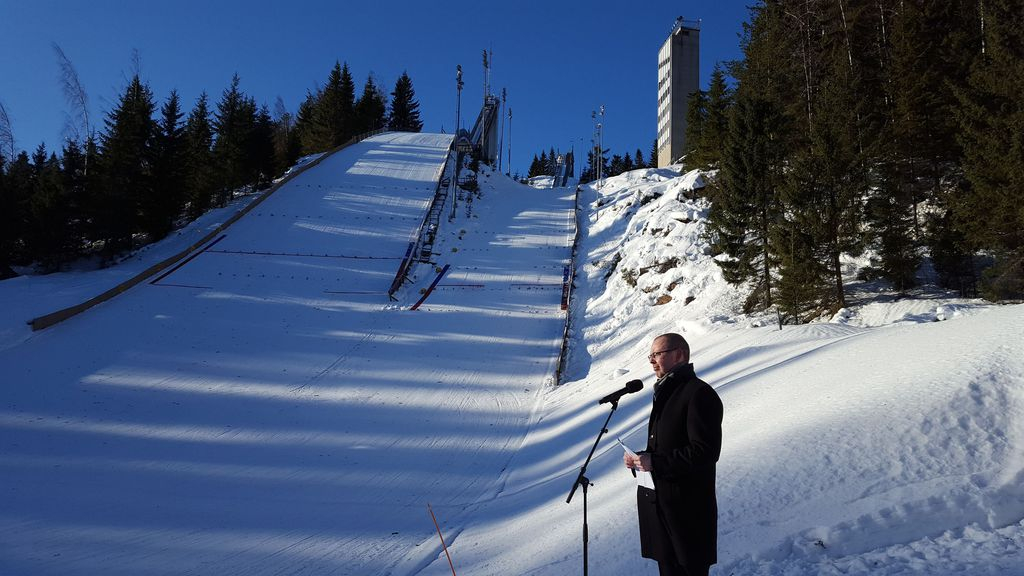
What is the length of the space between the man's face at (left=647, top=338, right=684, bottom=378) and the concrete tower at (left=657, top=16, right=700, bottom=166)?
56216mm

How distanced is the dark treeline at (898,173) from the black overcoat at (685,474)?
11.6m

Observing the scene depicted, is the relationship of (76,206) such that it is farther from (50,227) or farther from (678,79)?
(678,79)

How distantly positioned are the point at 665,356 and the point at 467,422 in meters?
8.11

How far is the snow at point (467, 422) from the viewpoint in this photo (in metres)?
4.01

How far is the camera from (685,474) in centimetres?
256

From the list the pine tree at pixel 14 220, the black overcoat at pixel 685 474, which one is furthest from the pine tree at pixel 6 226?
the black overcoat at pixel 685 474

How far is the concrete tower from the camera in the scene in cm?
5575

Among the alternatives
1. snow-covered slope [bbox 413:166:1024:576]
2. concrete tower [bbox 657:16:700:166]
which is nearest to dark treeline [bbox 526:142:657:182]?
concrete tower [bbox 657:16:700:166]

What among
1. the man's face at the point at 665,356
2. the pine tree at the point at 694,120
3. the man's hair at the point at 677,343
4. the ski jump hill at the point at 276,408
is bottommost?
the ski jump hill at the point at 276,408

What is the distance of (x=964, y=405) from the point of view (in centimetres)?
446

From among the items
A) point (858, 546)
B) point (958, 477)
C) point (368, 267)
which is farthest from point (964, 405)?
point (368, 267)

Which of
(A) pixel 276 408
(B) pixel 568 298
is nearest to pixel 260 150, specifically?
(B) pixel 568 298

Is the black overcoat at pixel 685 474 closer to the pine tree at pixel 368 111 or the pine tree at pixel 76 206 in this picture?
Result: the pine tree at pixel 76 206

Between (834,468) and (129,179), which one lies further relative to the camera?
(129,179)
